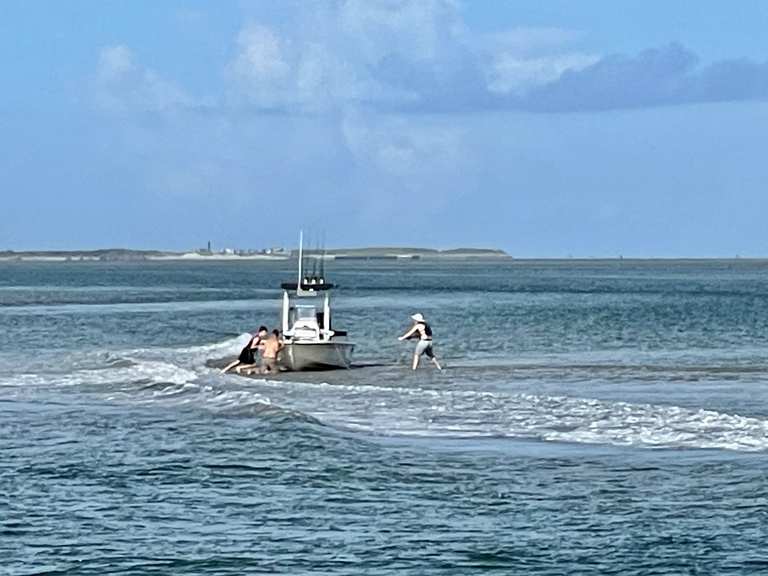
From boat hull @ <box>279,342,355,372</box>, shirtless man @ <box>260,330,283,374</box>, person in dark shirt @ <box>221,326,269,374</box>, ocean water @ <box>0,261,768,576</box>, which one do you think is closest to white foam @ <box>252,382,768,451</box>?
ocean water @ <box>0,261,768,576</box>

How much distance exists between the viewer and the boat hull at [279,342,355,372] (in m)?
37.4

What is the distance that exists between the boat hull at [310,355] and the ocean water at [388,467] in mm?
946

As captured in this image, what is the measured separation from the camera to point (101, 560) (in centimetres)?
1527

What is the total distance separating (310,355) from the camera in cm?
3762

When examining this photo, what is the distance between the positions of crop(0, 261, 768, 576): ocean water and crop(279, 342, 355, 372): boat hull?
3.10ft

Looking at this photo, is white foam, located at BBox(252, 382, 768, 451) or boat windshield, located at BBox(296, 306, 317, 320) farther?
boat windshield, located at BBox(296, 306, 317, 320)

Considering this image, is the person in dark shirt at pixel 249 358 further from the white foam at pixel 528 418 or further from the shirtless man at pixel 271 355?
the white foam at pixel 528 418

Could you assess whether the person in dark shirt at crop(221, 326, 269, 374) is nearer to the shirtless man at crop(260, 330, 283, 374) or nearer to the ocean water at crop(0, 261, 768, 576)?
the shirtless man at crop(260, 330, 283, 374)

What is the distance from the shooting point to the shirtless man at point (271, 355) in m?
37.5

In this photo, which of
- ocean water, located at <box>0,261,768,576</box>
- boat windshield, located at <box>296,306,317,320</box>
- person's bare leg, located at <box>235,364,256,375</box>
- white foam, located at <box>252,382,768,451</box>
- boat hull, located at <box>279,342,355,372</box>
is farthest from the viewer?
boat windshield, located at <box>296,306,317,320</box>

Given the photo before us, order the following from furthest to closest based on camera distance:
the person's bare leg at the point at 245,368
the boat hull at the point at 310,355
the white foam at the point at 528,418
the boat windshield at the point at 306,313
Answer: the boat windshield at the point at 306,313
the person's bare leg at the point at 245,368
the boat hull at the point at 310,355
the white foam at the point at 528,418

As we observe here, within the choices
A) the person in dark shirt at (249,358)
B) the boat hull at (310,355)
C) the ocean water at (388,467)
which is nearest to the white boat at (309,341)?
the boat hull at (310,355)

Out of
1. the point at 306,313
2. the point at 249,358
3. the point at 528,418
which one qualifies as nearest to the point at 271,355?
the point at 249,358

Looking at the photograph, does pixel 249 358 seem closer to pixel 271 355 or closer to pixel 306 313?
pixel 271 355
